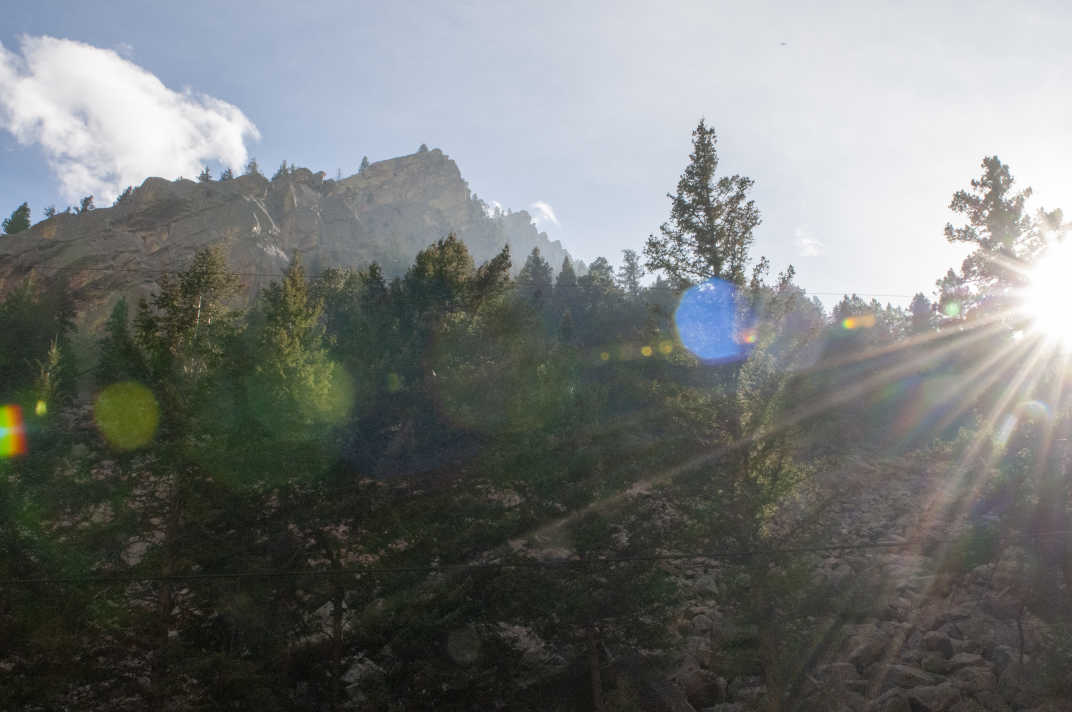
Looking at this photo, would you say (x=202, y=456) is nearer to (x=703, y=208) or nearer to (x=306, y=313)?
(x=306, y=313)

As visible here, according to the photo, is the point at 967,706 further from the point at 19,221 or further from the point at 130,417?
the point at 19,221

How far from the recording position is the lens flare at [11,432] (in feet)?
54.2

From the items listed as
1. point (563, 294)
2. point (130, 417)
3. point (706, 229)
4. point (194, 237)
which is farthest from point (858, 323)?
point (194, 237)

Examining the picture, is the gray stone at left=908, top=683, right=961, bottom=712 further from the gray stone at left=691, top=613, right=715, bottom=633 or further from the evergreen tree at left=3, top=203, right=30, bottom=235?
the evergreen tree at left=3, top=203, right=30, bottom=235

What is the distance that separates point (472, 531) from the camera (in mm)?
14281

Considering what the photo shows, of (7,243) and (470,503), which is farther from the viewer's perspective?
(7,243)

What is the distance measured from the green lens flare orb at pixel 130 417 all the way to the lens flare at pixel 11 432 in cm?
440

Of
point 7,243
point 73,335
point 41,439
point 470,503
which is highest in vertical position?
point 7,243

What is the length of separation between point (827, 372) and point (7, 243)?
278 ft

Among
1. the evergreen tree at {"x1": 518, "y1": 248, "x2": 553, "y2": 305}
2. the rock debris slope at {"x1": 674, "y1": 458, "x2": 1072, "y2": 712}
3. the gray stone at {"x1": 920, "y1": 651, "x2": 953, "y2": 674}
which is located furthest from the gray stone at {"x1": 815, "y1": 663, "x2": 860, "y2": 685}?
the evergreen tree at {"x1": 518, "y1": 248, "x2": 553, "y2": 305}

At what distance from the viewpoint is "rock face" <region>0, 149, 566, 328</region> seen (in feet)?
194

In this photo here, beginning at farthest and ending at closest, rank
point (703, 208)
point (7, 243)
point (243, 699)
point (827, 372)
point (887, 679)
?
point (7, 243) → point (827, 372) → point (703, 208) → point (887, 679) → point (243, 699)

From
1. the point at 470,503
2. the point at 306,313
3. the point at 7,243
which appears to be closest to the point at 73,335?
the point at 7,243

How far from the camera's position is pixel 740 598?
513 inches
